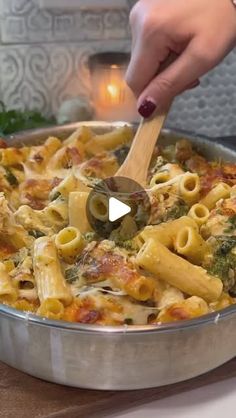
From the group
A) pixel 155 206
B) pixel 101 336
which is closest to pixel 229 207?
pixel 155 206

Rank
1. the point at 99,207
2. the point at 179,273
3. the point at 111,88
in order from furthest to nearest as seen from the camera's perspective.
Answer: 1. the point at 111,88
2. the point at 99,207
3. the point at 179,273

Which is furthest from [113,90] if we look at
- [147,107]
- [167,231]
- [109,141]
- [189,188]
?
[167,231]

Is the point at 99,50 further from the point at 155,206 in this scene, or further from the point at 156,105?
the point at 155,206

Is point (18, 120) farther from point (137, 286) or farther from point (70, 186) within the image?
point (137, 286)

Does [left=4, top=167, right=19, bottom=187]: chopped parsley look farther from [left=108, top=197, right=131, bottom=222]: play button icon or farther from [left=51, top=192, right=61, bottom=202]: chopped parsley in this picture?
[left=108, top=197, right=131, bottom=222]: play button icon

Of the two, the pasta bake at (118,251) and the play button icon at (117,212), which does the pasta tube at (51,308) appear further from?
the play button icon at (117,212)

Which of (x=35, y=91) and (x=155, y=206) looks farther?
(x=35, y=91)
